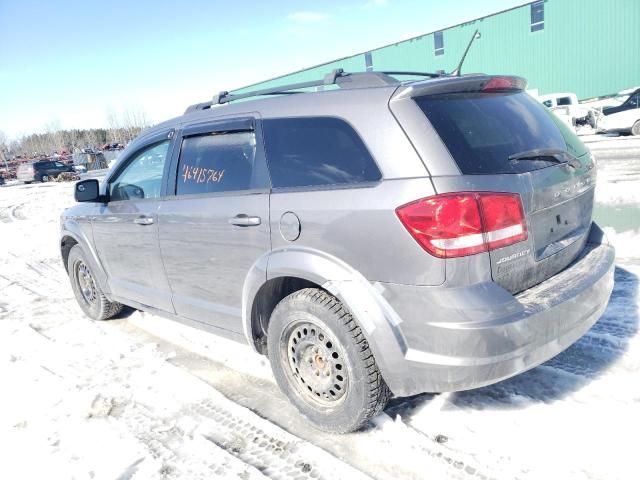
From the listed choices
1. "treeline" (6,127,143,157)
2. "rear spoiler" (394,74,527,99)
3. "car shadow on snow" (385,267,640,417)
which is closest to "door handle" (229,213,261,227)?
"rear spoiler" (394,74,527,99)

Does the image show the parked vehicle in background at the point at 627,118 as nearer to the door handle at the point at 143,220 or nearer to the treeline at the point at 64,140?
the door handle at the point at 143,220

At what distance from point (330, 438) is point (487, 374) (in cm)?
98

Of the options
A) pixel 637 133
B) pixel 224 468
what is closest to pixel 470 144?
pixel 224 468

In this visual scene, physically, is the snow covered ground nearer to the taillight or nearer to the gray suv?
the gray suv

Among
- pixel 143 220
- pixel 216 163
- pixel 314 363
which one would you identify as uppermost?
pixel 216 163

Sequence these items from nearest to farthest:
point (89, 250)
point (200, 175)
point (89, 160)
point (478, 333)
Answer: point (478, 333) → point (200, 175) → point (89, 250) → point (89, 160)

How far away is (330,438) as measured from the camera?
2.72 m

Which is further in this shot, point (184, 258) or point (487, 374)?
point (184, 258)

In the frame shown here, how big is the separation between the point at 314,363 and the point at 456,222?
1.18 meters

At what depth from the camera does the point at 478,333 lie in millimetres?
2160

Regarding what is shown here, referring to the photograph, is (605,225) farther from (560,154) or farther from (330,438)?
(330,438)

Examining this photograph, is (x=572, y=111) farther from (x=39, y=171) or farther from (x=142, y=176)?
(x=39, y=171)

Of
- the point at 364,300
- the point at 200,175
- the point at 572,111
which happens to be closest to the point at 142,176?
the point at 200,175

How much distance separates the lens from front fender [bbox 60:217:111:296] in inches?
181
